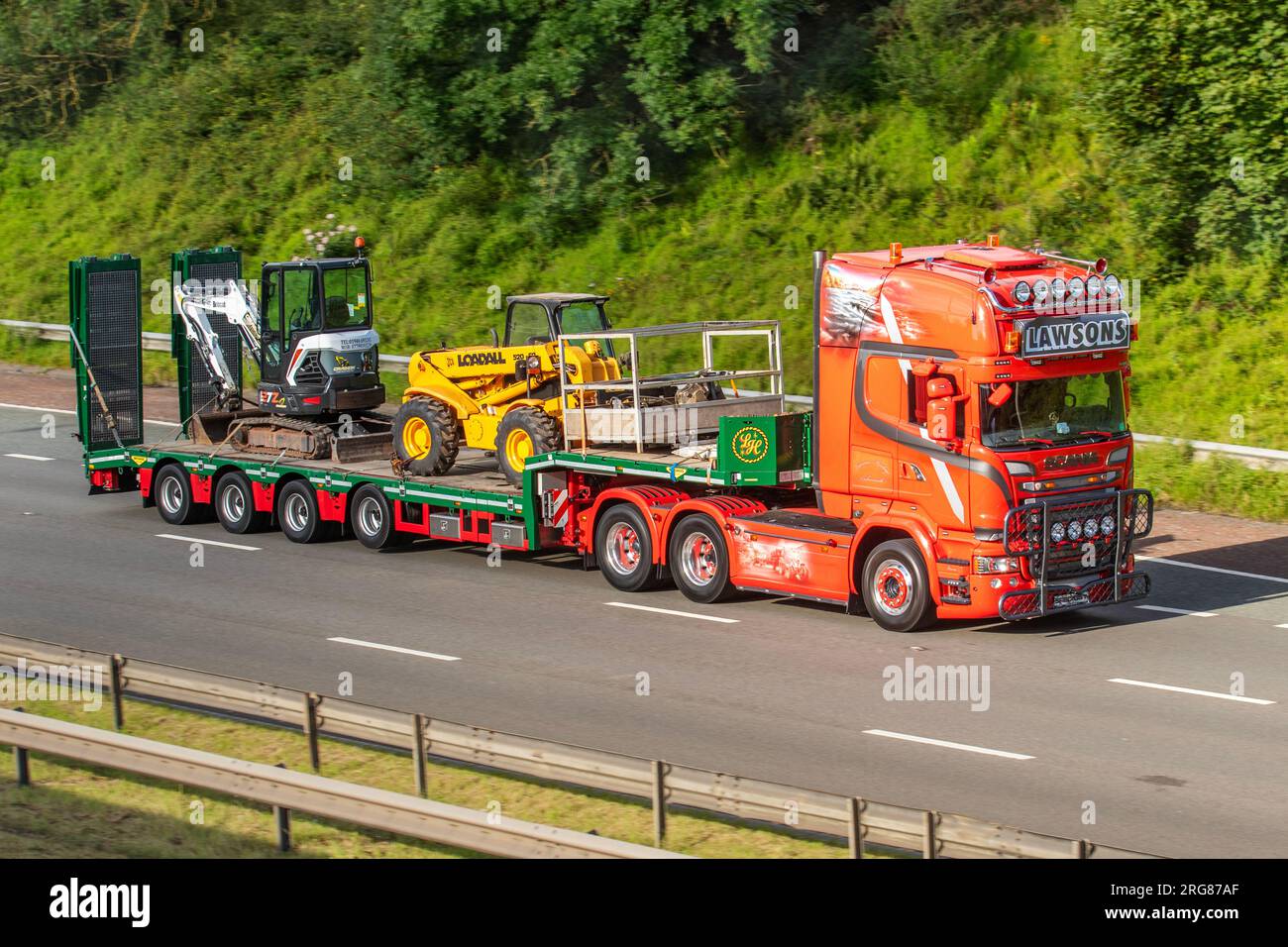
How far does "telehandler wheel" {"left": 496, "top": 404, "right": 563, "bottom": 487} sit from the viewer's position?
776 inches

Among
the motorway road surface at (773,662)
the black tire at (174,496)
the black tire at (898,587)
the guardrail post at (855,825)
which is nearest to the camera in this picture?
the guardrail post at (855,825)

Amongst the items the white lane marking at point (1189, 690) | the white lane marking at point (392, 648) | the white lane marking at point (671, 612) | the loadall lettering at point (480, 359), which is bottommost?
the white lane marking at point (1189, 690)

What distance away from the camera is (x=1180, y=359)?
1022 inches

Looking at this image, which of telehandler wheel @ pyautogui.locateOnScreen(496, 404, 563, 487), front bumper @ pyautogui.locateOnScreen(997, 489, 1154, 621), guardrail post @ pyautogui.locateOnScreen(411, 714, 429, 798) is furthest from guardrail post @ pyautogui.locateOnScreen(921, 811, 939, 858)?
telehandler wheel @ pyautogui.locateOnScreen(496, 404, 563, 487)

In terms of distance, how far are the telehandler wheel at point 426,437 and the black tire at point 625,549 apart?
2.56m

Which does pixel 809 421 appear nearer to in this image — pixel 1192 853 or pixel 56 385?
pixel 1192 853

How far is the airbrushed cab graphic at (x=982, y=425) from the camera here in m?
16.1

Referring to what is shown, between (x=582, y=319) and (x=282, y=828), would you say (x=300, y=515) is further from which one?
(x=282, y=828)

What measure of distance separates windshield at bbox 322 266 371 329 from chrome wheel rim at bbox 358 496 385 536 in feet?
8.87

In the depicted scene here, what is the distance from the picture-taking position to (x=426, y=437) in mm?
21031

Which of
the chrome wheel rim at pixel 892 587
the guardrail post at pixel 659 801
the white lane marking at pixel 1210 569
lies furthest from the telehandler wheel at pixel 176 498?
the guardrail post at pixel 659 801

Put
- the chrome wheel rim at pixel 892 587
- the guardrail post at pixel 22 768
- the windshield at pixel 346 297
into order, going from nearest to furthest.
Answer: the guardrail post at pixel 22 768
the chrome wheel rim at pixel 892 587
the windshield at pixel 346 297

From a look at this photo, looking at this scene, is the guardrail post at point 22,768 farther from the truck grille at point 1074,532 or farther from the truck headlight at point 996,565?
the truck grille at point 1074,532

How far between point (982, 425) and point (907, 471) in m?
0.93
